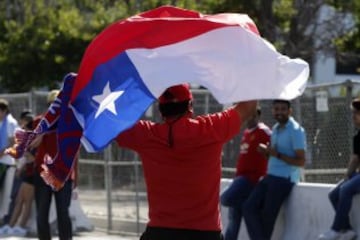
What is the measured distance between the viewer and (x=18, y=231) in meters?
15.7

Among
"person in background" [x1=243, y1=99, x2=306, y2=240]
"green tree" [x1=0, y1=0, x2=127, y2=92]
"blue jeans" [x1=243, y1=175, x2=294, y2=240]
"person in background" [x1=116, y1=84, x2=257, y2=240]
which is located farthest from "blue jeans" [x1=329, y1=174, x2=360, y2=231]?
"green tree" [x1=0, y1=0, x2=127, y2=92]

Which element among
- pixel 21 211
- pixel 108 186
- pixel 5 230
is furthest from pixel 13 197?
pixel 108 186

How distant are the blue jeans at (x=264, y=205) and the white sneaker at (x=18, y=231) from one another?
4.76 meters

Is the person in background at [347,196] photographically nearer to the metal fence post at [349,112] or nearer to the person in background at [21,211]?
the metal fence post at [349,112]

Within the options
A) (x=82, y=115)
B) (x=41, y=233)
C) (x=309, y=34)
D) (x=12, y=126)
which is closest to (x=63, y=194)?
(x=41, y=233)

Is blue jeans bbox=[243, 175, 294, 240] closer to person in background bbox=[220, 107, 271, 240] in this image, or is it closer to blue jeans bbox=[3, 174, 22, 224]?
person in background bbox=[220, 107, 271, 240]

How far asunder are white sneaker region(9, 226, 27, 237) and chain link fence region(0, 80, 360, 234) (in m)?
1.45

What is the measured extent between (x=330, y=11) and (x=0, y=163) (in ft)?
46.4

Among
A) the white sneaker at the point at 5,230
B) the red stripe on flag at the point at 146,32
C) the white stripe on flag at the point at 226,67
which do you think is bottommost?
the white sneaker at the point at 5,230

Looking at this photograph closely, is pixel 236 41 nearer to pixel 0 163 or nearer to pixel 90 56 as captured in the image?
pixel 90 56

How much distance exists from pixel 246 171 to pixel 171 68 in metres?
6.23

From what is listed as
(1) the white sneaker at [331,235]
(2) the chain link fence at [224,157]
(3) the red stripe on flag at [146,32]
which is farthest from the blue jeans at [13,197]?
(3) the red stripe on flag at [146,32]

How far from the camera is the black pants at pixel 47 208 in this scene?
11.8m

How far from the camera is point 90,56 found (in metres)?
6.41
